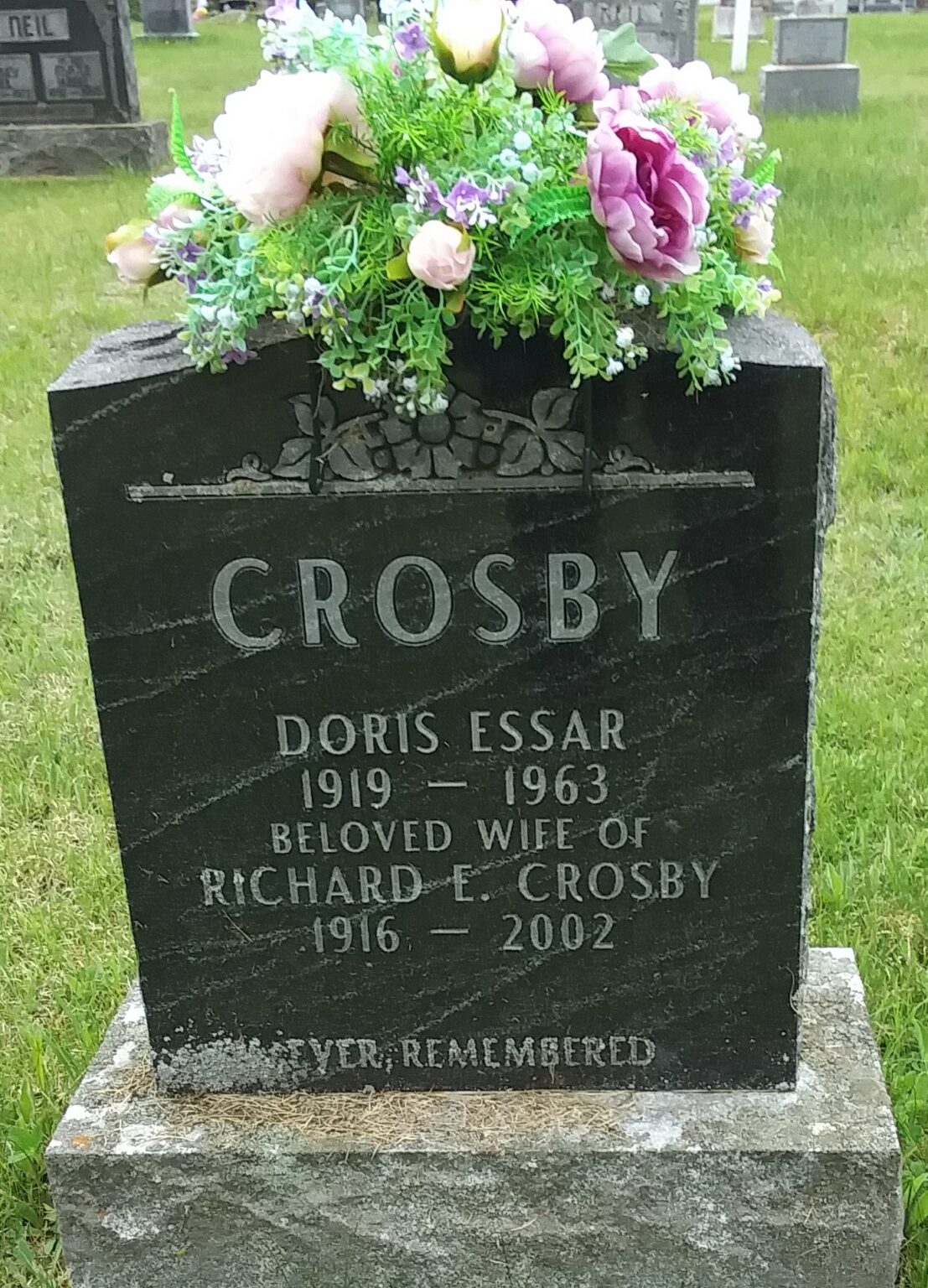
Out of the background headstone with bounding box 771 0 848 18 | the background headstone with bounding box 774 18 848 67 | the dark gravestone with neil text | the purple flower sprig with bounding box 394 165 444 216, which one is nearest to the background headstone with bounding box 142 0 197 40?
the background headstone with bounding box 771 0 848 18

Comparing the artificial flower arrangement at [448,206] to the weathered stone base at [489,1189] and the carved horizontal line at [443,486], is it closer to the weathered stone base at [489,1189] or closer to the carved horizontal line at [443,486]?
the carved horizontal line at [443,486]

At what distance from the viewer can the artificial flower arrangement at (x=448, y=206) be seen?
167 centimetres

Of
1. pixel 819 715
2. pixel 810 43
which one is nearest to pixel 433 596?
pixel 819 715

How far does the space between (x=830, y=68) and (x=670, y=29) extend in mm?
2796

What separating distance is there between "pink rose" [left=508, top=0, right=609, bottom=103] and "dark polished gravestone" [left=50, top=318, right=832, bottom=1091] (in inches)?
13.0

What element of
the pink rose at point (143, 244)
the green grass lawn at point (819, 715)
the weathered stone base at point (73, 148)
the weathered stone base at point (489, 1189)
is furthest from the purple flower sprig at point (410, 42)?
the weathered stone base at point (73, 148)

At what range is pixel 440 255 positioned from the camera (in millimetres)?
1638

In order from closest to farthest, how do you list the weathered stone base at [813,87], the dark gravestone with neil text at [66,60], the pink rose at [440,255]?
the pink rose at [440,255]
the dark gravestone with neil text at [66,60]
the weathered stone base at [813,87]

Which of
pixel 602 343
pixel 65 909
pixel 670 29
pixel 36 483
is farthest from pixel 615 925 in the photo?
pixel 670 29

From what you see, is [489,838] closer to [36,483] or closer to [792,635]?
[792,635]

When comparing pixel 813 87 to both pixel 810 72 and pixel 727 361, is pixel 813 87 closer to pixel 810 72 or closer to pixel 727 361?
pixel 810 72

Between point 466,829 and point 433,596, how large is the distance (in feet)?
1.19

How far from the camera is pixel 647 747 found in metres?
2.05

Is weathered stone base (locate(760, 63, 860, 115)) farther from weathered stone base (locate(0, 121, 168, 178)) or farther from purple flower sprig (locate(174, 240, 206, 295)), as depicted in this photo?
purple flower sprig (locate(174, 240, 206, 295))
